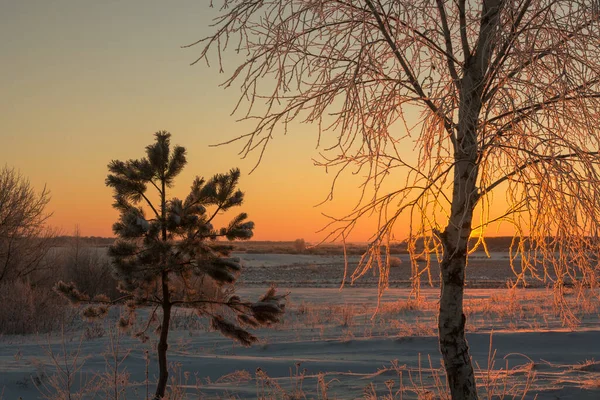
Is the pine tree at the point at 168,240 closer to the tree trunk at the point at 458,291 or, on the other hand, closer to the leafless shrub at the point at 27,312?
the tree trunk at the point at 458,291

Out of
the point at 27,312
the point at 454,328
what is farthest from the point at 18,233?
the point at 454,328

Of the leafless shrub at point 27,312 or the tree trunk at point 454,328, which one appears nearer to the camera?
the tree trunk at point 454,328

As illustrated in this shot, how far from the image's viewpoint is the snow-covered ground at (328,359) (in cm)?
706

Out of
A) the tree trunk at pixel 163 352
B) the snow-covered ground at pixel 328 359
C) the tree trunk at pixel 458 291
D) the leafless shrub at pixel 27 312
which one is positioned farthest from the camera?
the leafless shrub at pixel 27 312

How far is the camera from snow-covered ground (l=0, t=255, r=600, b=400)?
278 inches

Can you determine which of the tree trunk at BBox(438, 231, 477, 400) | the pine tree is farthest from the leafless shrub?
the tree trunk at BBox(438, 231, 477, 400)

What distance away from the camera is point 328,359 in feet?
33.4

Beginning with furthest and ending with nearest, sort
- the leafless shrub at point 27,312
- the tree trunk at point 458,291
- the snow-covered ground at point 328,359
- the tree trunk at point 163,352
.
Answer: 1. the leafless shrub at point 27,312
2. the snow-covered ground at point 328,359
3. the tree trunk at point 163,352
4. the tree trunk at point 458,291

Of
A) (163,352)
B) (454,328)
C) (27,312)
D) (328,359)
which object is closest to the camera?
(454,328)

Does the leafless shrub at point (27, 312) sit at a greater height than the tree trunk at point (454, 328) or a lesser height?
lesser

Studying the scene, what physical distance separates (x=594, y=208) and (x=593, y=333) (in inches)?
324

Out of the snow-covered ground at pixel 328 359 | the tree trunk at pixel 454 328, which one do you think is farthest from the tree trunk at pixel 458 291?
the snow-covered ground at pixel 328 359

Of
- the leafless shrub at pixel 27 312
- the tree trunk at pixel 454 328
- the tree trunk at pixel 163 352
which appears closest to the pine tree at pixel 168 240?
the tree trunk at pixel 163 352

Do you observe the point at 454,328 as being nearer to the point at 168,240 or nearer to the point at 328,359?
the point at 168,240
